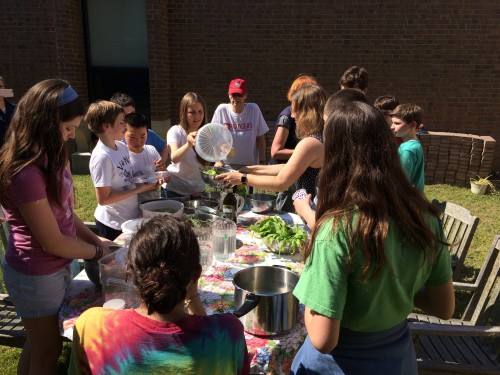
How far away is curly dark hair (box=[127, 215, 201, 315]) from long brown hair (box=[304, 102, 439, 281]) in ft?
1.43

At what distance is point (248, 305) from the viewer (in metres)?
1.57

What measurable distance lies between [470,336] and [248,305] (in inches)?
65.5

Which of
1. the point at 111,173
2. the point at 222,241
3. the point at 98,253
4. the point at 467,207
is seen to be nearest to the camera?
the point at 98,253

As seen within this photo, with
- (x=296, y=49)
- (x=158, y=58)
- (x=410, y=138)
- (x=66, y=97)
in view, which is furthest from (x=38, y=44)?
(x=410, y=138)

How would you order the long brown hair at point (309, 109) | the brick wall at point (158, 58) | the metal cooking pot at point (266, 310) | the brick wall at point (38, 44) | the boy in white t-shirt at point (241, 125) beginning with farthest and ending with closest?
the brick wall at point (38, 44) < the brick wall at point (158, 58) < the boy in white t-shirt at point (241, 125) < the long brown hair at point (309, 109) < the metal cooking pot at point (266, 310)

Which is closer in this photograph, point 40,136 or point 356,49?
point 40,136

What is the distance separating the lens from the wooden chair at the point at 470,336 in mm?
2186

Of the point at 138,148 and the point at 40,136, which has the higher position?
the point at 40,136

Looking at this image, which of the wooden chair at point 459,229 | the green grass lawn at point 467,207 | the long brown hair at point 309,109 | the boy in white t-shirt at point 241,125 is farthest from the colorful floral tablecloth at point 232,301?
the boy in white t-shirt at point 241,125

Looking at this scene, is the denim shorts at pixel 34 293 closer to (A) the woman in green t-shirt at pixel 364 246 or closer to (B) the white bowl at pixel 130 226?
(B) the white bowl at pixel 130 226

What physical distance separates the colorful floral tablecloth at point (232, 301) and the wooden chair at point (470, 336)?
33.9 inches

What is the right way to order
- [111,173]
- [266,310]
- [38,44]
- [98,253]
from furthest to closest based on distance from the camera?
1. [38,44]
2. [111,173]
3. [98,253]
4. [266,310]

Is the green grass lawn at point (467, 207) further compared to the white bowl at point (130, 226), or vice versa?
the green grass lawn at point (467, 207)

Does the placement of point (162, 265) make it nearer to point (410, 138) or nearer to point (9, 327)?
point (9, 327)
